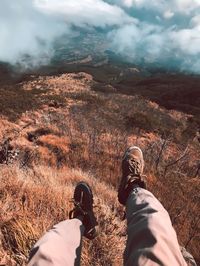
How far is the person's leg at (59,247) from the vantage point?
5.99 ft

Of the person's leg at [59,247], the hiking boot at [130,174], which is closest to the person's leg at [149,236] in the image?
the person's leg at [59,247]

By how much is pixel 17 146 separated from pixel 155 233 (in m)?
6.55

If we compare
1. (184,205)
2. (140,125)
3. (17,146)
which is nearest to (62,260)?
(184,205)

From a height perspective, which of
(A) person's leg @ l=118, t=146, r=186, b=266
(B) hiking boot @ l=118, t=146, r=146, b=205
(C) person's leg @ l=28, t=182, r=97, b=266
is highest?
(A) person's leg @ l=118, t=146, r=186, b=266

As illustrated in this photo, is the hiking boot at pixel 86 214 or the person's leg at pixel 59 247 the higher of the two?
the person's leg at pixel 59 247

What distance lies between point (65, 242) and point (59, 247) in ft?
0.37

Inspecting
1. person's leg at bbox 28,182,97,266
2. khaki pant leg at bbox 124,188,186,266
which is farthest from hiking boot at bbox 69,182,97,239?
khaki pant leg at bbox 124,188,186,266

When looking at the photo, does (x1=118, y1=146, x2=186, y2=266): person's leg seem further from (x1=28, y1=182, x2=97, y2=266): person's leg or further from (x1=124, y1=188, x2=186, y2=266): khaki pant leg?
(x1=28, y1=182, x2=97, y2=266): person's leg

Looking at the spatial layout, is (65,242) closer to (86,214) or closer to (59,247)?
(59,247)

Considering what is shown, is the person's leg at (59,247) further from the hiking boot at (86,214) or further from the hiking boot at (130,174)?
the hiking boot at (130,174)

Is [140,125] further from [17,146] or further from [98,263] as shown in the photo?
[98,263]

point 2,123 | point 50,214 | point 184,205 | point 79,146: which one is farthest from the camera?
point 2,123

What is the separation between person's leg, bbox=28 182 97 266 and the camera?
184 centimetres

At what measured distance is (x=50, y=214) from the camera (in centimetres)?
312
